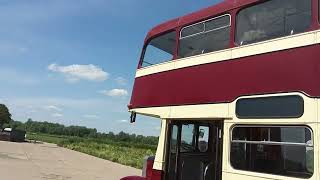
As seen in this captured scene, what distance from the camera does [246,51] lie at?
5.84 meters

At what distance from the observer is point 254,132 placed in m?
5.50

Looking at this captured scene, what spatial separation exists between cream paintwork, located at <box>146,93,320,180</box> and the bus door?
143mm

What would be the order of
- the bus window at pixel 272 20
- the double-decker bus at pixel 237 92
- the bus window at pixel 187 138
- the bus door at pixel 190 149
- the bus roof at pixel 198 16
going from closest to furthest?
the double-decker bus at pixel 237 92, the bus window at pixel 272 20, the bus roof at pixel 198 16, the bus door at pixel 190 149, the bus window at pixel 187 138

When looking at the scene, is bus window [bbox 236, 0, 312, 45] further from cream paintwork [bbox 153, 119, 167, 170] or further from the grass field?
the grass field

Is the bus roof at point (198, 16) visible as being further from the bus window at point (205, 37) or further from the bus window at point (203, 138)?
the bus window at point (203, 138)

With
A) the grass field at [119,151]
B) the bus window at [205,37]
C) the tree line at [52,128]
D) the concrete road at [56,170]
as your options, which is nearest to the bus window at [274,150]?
the bus window at [205,37]

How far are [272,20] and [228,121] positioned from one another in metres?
1.40

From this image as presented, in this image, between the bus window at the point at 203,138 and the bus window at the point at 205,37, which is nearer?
the bus window at the point at 205,37

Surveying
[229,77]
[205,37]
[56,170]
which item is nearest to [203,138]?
[229,77]

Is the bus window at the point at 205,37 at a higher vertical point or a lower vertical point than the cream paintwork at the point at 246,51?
higher

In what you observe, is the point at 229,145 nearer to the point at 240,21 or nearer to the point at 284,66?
the point at 284,66

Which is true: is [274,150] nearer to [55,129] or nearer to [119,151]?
[119,151]

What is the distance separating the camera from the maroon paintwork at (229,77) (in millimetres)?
5082

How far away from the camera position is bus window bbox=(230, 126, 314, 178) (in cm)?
488
